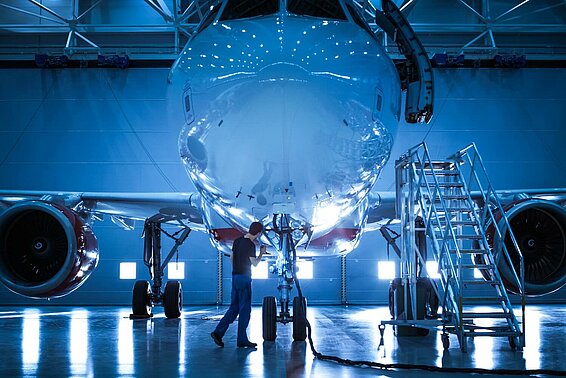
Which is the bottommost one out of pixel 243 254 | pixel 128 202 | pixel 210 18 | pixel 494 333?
pixel 494 333

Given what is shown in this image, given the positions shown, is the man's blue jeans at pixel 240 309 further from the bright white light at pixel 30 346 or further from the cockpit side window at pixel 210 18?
the cockpit side window at pixel 210 18

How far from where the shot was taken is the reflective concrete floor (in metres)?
5.36

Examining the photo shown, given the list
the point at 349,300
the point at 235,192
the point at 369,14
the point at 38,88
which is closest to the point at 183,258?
the point at 349,300

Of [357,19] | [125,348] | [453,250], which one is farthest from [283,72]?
[125,348]

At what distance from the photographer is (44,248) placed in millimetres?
9938

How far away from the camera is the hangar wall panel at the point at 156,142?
A: 18.0 m

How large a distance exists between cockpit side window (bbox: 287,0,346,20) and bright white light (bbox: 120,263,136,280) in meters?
12.7

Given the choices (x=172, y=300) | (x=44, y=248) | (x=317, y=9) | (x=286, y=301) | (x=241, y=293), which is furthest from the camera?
(x=172, y=300)

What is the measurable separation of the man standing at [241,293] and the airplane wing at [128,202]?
2.95 m

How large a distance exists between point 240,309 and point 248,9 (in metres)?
3.01

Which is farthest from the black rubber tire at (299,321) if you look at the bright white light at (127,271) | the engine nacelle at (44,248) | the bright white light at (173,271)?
the bright white light at (127,271)

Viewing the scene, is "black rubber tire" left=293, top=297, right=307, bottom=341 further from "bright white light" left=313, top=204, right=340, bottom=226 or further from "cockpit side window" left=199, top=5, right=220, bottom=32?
"cockpit side window" left=199, top=5, right=220, bottom=32

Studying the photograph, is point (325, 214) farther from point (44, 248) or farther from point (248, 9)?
point (44, 248)

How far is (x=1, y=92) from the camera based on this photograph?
18.6 meters
